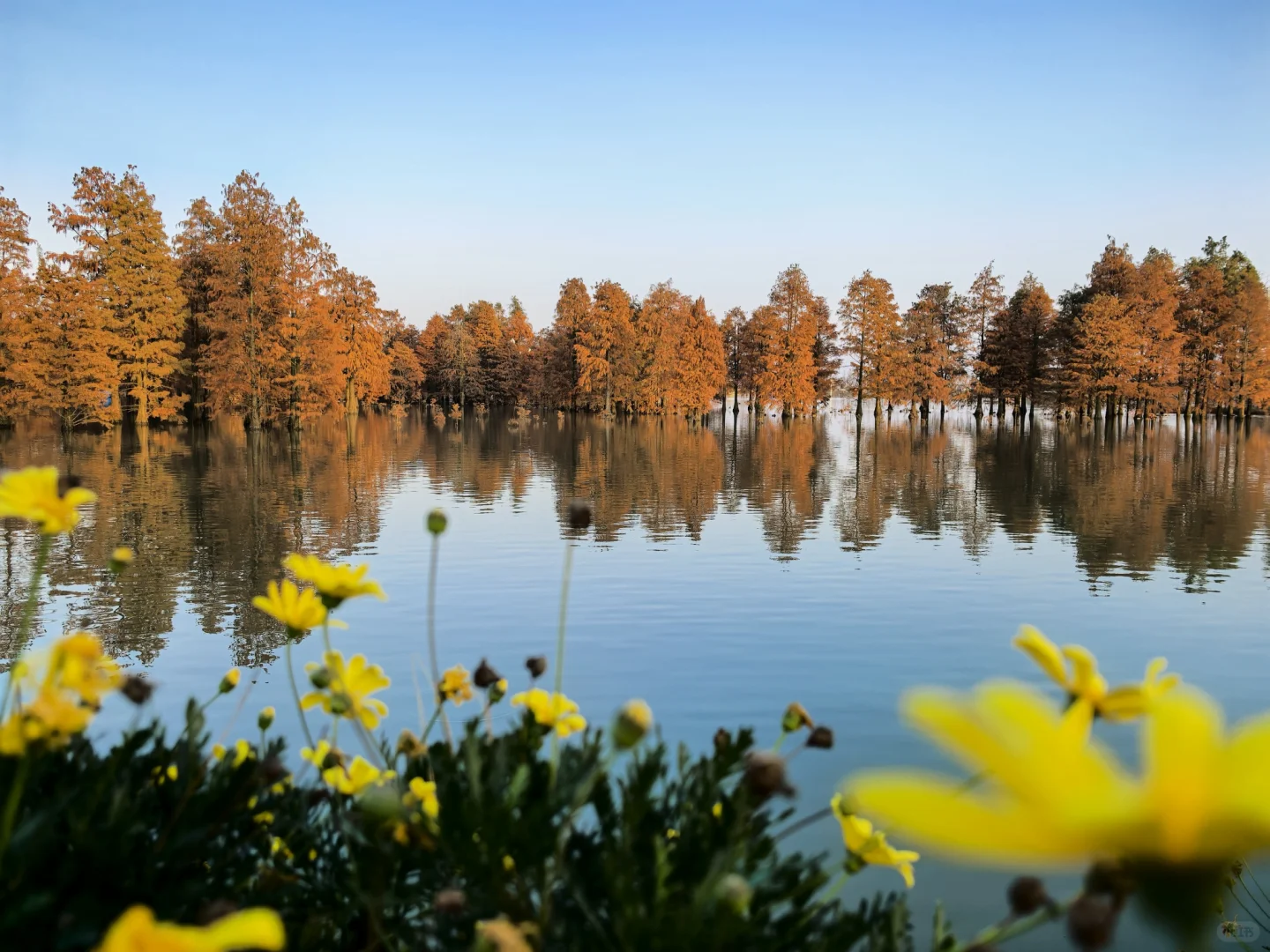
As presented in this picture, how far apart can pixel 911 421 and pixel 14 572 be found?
5081 centimetres

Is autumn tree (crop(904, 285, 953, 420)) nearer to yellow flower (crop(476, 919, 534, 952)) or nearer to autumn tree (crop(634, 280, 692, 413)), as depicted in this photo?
autumn tree (crop(634, 280, 692, 413))

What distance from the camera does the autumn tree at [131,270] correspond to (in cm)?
3356

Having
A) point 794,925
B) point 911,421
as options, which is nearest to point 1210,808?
point 794,925

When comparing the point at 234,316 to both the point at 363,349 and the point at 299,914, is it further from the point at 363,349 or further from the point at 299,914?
the point at 299,914

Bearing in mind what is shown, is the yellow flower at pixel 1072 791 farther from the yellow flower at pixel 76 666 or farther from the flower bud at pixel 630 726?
the yellow flower at pixel 76 666

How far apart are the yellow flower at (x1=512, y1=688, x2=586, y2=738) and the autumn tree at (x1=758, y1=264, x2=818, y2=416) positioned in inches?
2057

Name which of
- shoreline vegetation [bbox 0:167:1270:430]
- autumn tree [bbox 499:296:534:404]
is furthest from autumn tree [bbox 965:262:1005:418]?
autumn tree [bbox 499:296:534:404]

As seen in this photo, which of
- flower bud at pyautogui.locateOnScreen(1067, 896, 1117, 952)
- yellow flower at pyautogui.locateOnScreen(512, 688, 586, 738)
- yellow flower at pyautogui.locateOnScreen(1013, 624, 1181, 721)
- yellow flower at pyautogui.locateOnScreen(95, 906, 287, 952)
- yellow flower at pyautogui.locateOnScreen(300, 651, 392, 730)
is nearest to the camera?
yellow flower at pyautogui.locateOnScreen(95, 906, 287, 952)

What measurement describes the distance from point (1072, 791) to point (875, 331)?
54.5m

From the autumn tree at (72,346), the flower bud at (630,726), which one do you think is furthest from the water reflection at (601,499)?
the flower bud at (630,726)

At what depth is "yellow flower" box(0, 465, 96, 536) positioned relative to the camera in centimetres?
117

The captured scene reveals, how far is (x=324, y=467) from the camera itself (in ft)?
68.0

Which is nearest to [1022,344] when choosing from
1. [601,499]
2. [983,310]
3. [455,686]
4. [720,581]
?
[983,310]

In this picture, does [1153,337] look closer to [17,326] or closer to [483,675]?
[17,326]
